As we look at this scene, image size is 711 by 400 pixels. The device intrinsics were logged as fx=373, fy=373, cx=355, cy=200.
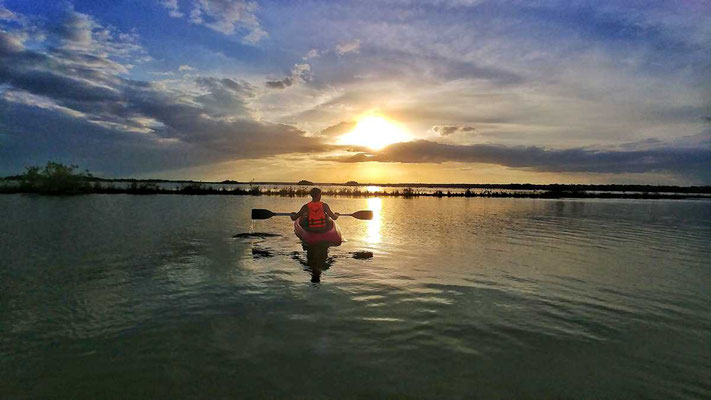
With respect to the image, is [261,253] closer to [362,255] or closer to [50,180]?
[362,255]

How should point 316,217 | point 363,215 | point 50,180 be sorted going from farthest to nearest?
point 50,180, point 363,215, point 316,217

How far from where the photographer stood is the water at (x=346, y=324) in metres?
5.86

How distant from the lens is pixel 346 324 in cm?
816

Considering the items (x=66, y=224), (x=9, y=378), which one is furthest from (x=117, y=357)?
(x=66, y=224)

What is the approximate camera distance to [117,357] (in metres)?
6.49

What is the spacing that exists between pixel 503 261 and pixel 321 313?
31.3 ft

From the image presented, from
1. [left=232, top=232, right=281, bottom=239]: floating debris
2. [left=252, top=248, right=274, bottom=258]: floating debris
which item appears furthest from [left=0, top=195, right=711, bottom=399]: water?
[left=232, top=232, right=281, bottom=239]: floating debris

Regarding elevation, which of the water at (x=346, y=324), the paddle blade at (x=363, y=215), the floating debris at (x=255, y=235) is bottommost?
the water at (x=346, y=324)

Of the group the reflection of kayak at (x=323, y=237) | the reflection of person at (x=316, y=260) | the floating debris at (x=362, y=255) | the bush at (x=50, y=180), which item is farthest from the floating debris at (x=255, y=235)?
the bush at (x=50, y=180)

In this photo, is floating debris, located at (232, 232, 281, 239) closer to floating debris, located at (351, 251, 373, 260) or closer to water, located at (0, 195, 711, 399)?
water, located at (0, 195, 711, 399)

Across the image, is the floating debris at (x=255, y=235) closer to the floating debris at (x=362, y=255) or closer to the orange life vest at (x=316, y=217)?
the orange life vest at (x=316, y=217)

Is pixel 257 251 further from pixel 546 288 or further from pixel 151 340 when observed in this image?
pixel 546 288

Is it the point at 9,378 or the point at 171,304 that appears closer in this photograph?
the point at 9,378

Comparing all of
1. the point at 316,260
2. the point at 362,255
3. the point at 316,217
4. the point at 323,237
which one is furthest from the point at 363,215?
the point at 316,260
